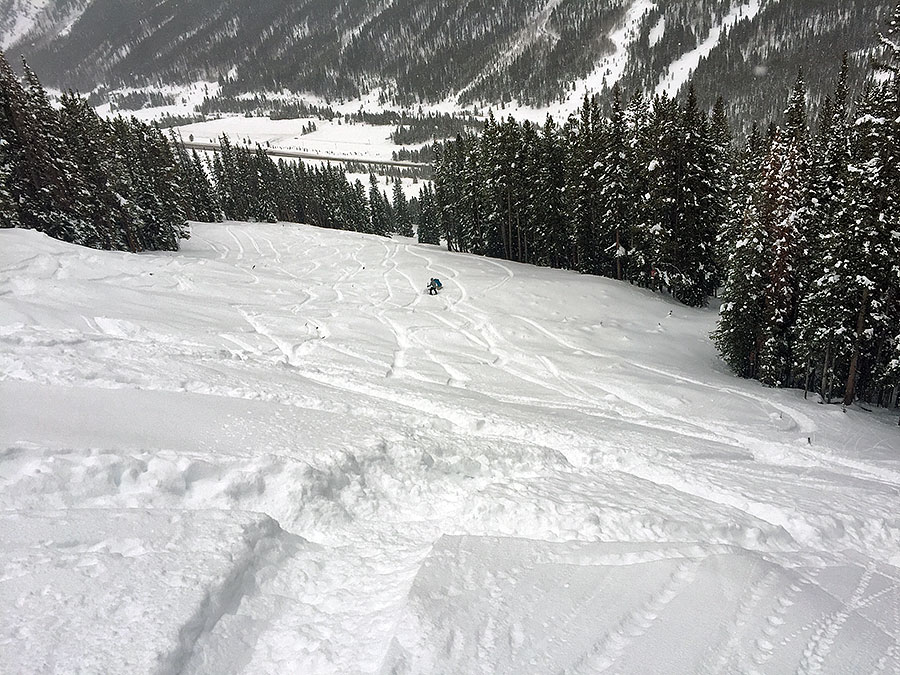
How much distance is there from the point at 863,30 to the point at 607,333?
9480 inches

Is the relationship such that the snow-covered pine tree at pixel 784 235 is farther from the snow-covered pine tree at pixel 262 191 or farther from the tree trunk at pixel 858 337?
the snow-covered pine tree at pixel 262 191

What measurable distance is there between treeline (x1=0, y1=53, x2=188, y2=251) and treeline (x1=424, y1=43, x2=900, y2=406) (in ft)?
101

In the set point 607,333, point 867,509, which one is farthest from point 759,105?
point 867,509

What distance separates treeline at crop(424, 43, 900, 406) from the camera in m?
15.3

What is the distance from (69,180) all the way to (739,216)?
4519cm

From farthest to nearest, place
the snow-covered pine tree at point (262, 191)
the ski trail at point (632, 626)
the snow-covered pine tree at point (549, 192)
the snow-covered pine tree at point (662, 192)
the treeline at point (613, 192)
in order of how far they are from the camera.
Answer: the snow-covered pine tree at point (262, 191)
the snow-covered pine tree at point (549, 192)
the treeline at point (613, 192)
the snow-covered pine tree at point (662, 192)
the ski trail at point (632, 626)

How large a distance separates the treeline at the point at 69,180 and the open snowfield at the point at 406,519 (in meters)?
23.0

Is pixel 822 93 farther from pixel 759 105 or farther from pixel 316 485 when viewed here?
pixel 316 485

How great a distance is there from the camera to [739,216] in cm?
2553

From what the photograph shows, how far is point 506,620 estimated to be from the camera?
14.2ft

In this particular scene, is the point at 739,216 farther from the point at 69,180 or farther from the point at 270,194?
the point at 270,194

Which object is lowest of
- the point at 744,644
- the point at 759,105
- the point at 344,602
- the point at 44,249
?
the point at 344,602

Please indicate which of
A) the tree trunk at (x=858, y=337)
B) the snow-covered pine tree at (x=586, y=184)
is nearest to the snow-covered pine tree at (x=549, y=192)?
the snow-covered pine tree at (x=586, y=184)

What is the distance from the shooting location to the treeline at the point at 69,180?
29.1 m
